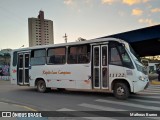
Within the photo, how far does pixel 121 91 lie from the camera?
1214 centimetres

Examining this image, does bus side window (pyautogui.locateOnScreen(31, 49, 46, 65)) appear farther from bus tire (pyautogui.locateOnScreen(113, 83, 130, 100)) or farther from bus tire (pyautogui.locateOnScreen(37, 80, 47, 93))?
bus tire (pyautogui.locateOnScreen(113, 83, 130, 100))

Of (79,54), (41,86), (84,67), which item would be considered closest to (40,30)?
(41,86)

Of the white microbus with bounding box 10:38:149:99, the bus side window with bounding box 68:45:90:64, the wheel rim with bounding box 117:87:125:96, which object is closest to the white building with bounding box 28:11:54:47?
the white microbus with bounding box 10:38:149:99

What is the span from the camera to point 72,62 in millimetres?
14234

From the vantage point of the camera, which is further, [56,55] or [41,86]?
[41,86]

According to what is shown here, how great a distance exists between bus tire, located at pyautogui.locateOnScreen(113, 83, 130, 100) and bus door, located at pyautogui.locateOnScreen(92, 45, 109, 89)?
22.1 inches

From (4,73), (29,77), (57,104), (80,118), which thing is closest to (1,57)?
(4,73)

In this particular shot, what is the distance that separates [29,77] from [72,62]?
12.8ft

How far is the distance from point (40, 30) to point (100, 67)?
144 ft

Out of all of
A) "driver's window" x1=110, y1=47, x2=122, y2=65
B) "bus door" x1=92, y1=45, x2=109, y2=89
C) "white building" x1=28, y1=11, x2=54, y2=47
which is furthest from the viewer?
"white building" x1=28, y1=11, x2=54, y2=47

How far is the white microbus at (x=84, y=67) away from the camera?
1205cm

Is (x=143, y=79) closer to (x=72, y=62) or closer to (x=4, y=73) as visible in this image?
(x=72, y=62)

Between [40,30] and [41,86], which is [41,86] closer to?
[41,86]

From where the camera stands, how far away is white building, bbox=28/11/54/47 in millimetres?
50500
